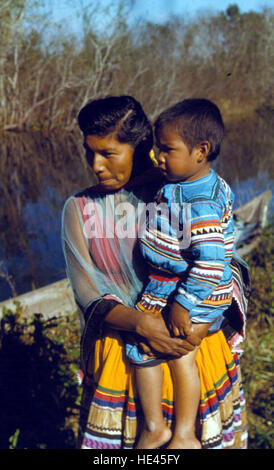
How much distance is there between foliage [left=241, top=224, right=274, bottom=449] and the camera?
3074 mm

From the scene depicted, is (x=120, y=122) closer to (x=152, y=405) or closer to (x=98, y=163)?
(x=98, y=163)

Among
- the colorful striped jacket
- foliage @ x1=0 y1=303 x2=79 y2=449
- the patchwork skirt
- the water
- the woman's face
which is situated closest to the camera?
the colorful striped jacket

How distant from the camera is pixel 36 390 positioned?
321cm

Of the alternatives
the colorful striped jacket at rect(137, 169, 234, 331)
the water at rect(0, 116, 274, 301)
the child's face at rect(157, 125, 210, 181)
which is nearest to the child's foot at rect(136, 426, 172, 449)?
the colorful striped jacket at rect(137, 169, 234, 331)

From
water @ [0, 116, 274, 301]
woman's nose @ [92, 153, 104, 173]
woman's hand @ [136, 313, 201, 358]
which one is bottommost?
water @ [0, 116, 274, 301]

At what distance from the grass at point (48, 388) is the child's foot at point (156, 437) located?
4.80ft

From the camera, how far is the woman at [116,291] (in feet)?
5.44

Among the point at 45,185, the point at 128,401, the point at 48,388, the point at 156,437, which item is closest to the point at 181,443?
the point at 156,437

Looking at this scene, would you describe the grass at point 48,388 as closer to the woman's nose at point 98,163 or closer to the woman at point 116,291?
the woman at point 116,291

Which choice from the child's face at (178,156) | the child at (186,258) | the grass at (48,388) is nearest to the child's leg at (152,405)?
the child at (186,258)

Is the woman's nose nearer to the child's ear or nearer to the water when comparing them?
the child's ear

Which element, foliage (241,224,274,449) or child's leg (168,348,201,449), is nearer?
child's leg (168,348,201,449)

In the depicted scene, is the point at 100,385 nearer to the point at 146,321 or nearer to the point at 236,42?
the point at 146,321

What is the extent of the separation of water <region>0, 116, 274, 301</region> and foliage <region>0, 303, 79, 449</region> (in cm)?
98
